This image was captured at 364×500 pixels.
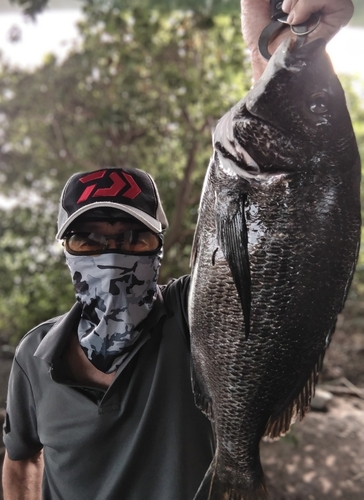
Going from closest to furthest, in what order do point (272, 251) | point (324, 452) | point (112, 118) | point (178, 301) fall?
point (272, 251) → point (178, 301) → point (112, 118) → point (324, 452)

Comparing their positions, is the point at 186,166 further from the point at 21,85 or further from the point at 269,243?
the point at 269,243

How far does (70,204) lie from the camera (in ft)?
4.93

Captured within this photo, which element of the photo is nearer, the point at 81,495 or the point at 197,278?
the point at 197,278

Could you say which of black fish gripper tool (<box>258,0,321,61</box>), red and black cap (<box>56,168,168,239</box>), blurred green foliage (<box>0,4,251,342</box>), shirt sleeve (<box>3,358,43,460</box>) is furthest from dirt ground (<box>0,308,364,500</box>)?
black fish gripper tool (<box>258,0,321,61</box>)

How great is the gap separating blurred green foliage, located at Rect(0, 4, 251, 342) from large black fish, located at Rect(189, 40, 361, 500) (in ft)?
10.5

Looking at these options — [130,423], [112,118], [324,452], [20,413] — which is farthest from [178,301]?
[324,452]

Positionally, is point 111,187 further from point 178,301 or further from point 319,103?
point 319,103

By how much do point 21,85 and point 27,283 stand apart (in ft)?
9.03

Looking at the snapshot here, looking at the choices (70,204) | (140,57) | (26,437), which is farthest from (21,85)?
(26,437)

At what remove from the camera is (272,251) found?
1.16m

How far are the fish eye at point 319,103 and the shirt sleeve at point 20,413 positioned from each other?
1469 mm

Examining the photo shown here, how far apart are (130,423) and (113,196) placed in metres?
0.87

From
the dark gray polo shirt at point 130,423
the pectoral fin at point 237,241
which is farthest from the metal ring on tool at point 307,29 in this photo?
the dark gray polo shirt at point 130,423

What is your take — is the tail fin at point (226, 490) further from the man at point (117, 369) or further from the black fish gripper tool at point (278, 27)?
the black fish gripper tool at point (278, 27)
